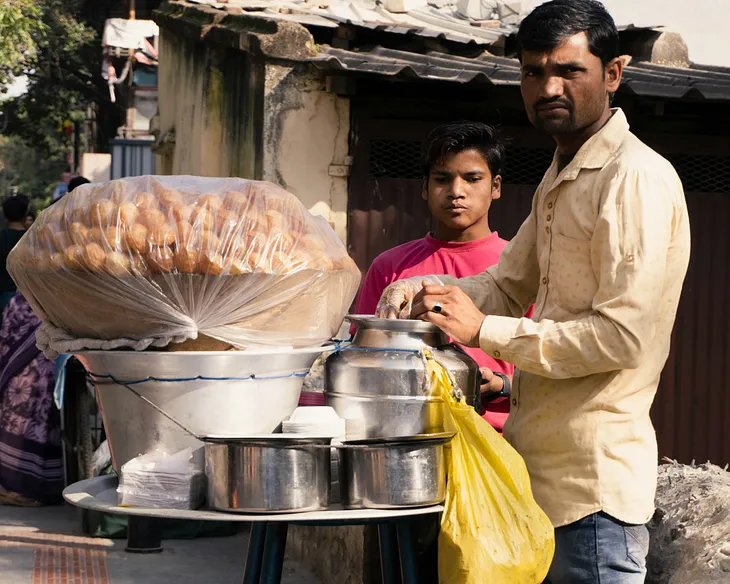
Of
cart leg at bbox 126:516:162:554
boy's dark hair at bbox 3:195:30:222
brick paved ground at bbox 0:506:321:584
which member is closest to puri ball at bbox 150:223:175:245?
brick paved ground at bbox 0:506:321:584

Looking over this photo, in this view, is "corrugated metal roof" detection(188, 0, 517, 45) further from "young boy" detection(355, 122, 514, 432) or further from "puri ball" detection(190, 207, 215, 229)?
"puri ball" detection(190, 207, 215, 229)

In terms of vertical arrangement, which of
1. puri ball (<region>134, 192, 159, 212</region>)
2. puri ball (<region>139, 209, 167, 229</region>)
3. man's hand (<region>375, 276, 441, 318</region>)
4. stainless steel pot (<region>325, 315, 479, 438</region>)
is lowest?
stainless steel pot (<region>325, 315, 479, 438</region>)

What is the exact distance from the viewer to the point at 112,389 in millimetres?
2762

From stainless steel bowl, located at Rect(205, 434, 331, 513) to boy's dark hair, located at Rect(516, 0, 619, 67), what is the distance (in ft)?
3.52

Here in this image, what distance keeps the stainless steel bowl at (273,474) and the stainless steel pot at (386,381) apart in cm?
19

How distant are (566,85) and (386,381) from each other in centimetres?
83

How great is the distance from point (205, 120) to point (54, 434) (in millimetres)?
3214

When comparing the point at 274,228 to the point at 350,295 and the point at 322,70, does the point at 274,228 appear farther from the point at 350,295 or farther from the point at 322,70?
the point at 322,70

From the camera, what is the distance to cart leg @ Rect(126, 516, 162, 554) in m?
6.39

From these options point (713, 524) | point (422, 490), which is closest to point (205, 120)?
point (713, 524)

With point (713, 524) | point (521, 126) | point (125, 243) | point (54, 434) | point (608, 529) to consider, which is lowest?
point (54, 434)

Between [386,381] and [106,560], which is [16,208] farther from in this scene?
[386,381]

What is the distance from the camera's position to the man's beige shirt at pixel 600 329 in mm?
2441

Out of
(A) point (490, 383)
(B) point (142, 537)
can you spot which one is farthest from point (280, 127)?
(A) point (490, 383)
